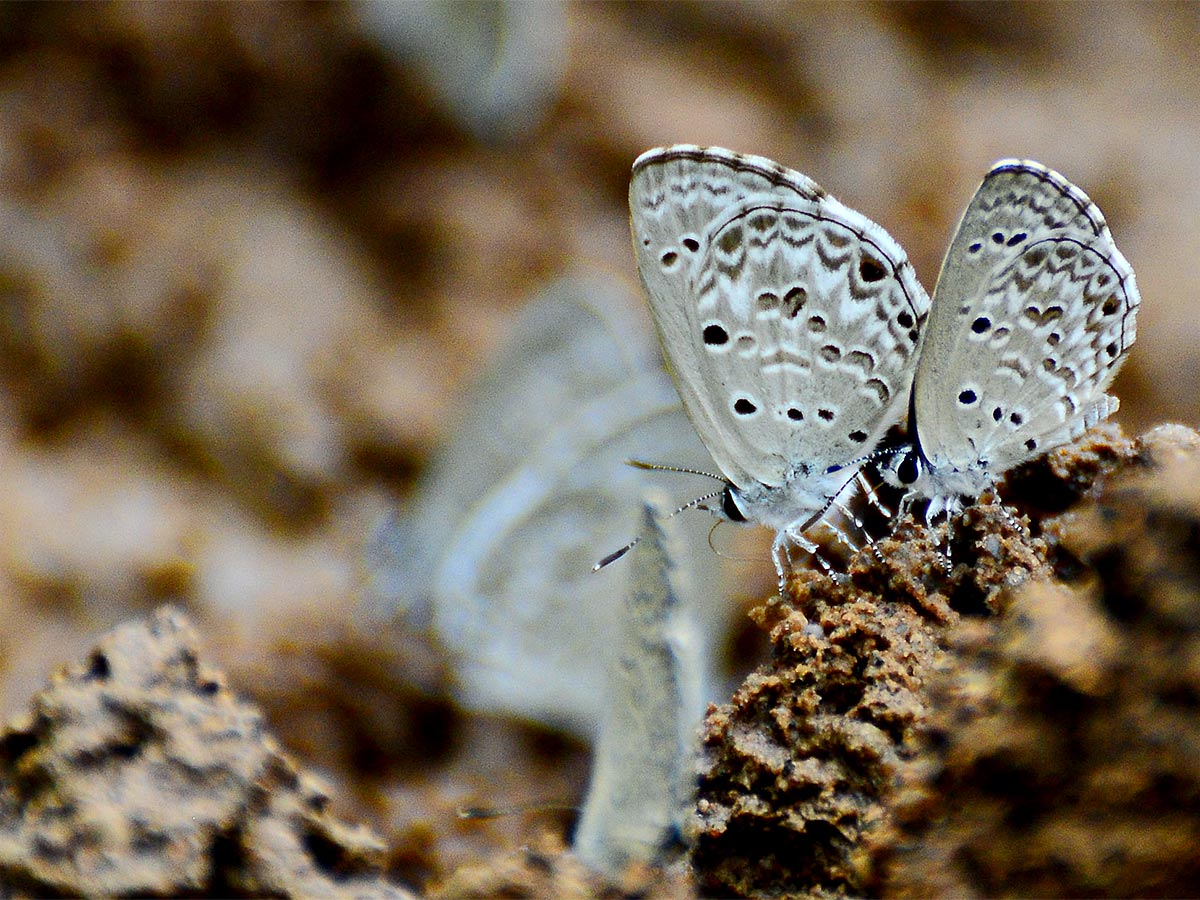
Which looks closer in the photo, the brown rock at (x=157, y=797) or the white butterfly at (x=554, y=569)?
the brown rock at (x=157, y=797)

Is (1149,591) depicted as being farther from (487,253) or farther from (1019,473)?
(487,253)

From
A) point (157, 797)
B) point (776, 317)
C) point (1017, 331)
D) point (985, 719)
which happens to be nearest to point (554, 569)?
point (776, 317)

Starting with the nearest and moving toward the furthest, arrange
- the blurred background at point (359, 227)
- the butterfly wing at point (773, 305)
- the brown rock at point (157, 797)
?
1. the brown rock at point (157, 797)
2. the butterfly wing at point (773, 305)
3. the blurred background at point (359, 227)

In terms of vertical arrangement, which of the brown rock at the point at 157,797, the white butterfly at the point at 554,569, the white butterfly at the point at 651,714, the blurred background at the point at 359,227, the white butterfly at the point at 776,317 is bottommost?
the brown rock at the point at 157,797

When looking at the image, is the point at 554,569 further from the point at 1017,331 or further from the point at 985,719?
the point at 985,719

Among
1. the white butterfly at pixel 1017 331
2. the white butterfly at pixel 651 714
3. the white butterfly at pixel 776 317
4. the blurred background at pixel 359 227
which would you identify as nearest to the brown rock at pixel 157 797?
the white butterfly at pixel 651 714

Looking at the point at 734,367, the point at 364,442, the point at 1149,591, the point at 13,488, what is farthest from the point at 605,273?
the point at 1149,591

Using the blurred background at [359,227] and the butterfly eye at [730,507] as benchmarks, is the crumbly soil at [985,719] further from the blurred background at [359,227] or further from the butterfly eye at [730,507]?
the blurred background at [359,227]

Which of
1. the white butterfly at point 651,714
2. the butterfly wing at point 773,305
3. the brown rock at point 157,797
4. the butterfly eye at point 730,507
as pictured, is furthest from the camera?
the butterfly eye at point 730,507
